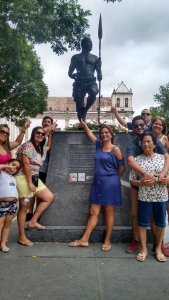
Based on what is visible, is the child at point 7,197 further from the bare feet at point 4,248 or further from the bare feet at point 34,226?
the bare feet at point 34,226

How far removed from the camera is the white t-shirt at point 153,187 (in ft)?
14.6

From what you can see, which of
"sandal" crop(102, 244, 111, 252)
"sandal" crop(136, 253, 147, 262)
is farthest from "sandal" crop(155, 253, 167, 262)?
"sandal" crop(102, 244, 111, 252)

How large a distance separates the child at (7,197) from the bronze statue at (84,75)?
7.18 ft

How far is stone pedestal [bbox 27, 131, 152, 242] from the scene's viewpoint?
17.9ft

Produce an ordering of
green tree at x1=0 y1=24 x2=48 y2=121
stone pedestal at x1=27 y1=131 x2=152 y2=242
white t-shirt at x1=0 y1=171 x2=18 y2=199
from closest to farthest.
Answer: white t-shirt at x1=0 y1=171 x2=18 y2=199, stone pedestal at x1=27 y1=131 x2=152 y2=242, green tree at x1=0 y1=24 x2=48 y2=121

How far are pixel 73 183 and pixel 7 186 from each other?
1.33m

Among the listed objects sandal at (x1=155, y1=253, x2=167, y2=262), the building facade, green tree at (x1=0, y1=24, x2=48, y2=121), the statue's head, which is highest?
the building facade

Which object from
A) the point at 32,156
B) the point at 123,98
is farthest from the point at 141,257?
the point at 123,98

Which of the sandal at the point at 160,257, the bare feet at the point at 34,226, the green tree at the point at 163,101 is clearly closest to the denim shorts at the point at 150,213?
the sandal at the point at 160,257

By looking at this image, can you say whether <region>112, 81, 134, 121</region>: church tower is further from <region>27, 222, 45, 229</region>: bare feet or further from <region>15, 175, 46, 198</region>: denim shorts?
<region>15, 175, 46, 198</region>: denim shorts

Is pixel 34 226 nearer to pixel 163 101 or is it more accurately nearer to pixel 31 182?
pixel 31 182

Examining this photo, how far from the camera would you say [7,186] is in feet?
15.0

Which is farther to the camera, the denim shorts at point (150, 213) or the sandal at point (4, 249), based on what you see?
the sandal at point (4, 249)

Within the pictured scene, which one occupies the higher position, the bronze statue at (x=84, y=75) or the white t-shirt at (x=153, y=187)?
the bronze statue at (x=84, y=75)
